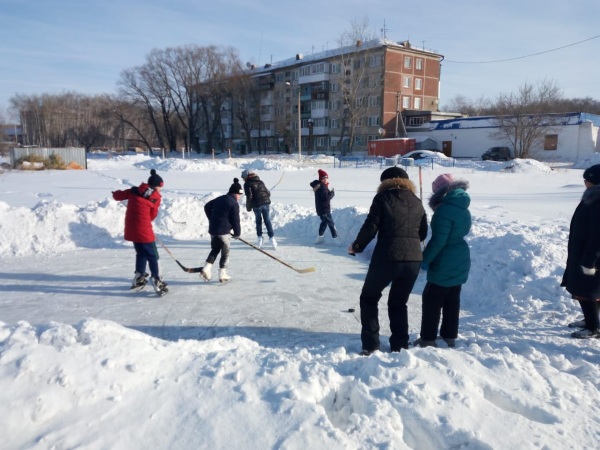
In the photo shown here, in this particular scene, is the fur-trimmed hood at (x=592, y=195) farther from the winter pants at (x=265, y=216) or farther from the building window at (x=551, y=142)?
the building window at (x=551, y=142)

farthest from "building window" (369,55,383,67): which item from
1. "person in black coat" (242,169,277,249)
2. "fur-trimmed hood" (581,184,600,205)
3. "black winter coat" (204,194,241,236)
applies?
"fur-trimmed hood" (581,184,600,205)

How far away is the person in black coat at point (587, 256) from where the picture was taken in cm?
374

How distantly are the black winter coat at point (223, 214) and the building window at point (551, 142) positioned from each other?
133 feet

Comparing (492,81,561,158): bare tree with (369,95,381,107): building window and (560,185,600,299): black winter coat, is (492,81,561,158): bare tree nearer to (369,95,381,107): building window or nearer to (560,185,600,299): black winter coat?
(369,95,381,107): building window

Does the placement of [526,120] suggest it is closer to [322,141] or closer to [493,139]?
[493,139]

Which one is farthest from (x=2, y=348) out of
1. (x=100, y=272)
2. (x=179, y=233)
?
(x=179, y=233)

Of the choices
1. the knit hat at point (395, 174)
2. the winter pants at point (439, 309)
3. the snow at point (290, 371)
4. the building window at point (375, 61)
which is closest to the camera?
the snow at point (290, 371)

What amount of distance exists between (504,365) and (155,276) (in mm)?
4528

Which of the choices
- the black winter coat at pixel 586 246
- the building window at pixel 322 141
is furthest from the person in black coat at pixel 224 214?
the building window at pixel 322 141

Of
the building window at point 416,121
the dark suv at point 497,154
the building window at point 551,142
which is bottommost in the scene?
the dark suv at point 497,154

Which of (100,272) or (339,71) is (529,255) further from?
(339,71)

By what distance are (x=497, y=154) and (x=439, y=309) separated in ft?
126

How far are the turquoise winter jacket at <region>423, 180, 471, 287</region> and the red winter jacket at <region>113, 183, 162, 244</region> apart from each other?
3.78 meters

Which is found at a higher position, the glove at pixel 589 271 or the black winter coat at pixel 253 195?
the black winter coat at pixel 253 195
